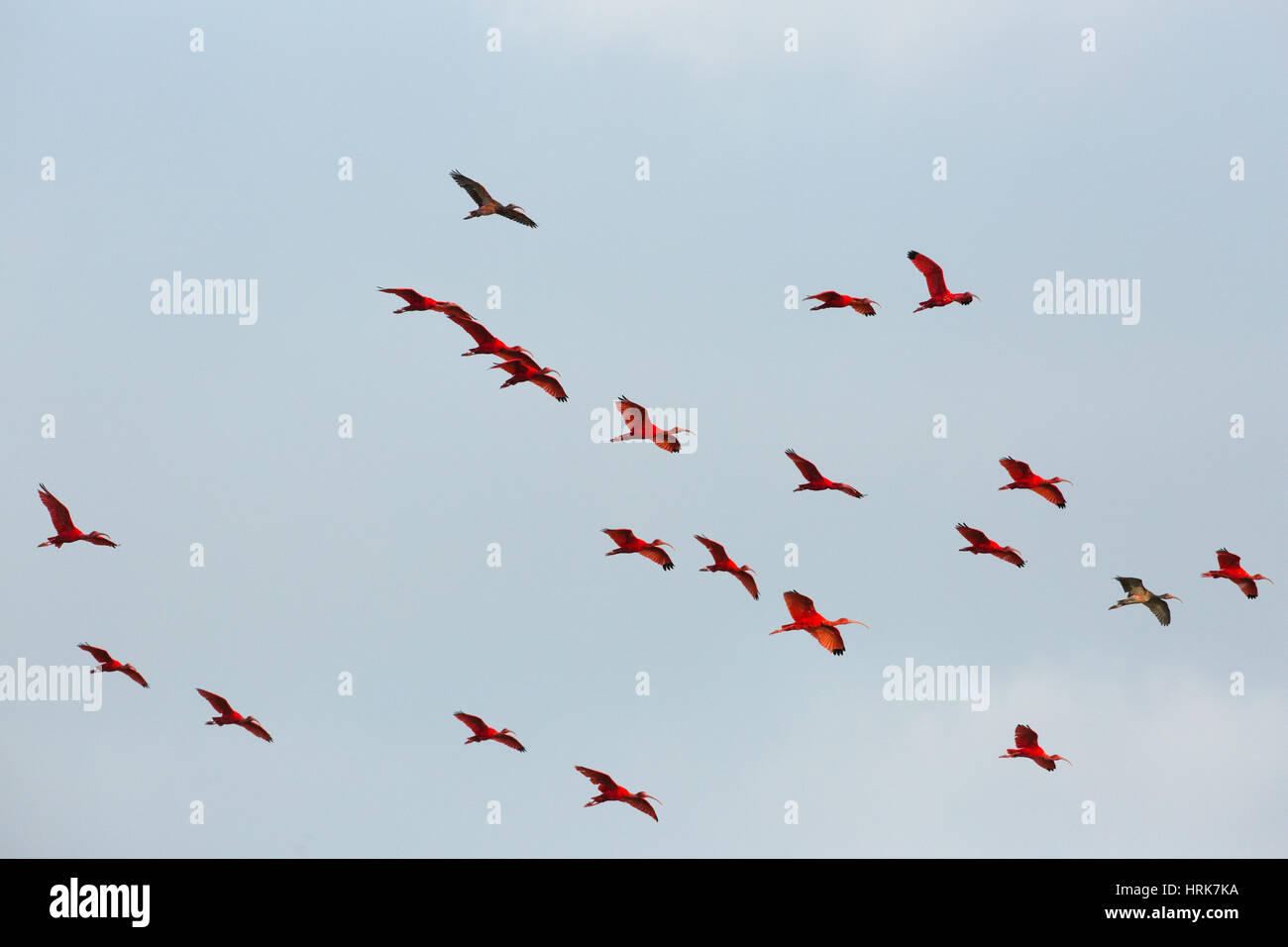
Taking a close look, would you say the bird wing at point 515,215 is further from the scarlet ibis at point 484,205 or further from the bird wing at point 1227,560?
the bird wing at point 1227,560

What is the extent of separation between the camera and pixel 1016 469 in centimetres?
6306

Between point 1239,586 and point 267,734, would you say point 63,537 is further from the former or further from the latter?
point 1239,586

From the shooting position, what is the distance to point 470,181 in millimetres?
59719

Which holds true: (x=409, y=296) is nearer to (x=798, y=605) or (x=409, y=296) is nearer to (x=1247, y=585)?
(x=798, y=605)

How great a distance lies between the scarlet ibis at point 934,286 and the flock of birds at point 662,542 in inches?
1.1

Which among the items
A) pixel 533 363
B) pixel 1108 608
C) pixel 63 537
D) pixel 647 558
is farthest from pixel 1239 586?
pixel 63 537

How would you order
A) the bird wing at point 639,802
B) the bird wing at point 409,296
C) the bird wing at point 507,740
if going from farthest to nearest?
1. the bird wing at point 507,740
2. the bird wing at point 639,802
3. the bird wing at point 409,296

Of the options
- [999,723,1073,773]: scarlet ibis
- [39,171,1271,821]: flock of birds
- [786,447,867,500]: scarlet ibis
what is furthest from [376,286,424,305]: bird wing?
[999,723,1073,773]: scarlet ibis

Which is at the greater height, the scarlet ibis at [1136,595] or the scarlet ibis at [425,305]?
the scarlet ibis at [425,305]

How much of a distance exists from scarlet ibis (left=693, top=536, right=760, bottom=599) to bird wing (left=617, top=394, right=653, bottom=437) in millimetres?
3904

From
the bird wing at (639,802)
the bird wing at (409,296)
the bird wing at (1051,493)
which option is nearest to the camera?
the bird wing at (409,296)

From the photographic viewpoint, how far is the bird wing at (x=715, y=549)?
5934 centimetres

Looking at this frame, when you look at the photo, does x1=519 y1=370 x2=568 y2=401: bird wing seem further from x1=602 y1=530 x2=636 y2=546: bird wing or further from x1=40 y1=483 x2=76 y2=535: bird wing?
x1=40 y1=483 x2=76 y2=535: bird wing

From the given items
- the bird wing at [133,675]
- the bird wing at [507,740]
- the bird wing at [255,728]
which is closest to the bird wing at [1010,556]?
the bird wing at [507,740]
